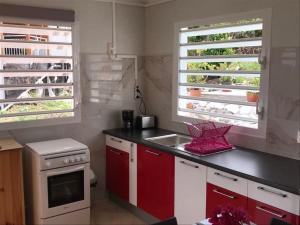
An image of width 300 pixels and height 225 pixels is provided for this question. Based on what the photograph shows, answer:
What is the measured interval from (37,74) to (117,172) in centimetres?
133

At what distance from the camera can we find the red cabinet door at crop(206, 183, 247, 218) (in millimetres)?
2339

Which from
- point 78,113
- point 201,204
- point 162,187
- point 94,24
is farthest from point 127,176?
point 94,24

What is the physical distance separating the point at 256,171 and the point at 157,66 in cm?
193

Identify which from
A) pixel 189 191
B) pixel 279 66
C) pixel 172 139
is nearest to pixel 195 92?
pixel 172 139

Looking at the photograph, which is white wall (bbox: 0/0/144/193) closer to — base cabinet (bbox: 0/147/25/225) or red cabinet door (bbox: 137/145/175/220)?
A: base cabinet (bbox: 0/147/25/225)

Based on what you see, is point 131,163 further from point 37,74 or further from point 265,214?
point 265,214

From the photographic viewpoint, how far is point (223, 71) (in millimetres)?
3041

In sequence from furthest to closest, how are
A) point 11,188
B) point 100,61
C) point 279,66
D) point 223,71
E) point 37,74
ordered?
point 100,61 → point 37,74 → point 223,71 → point 11,188 → point 279,66

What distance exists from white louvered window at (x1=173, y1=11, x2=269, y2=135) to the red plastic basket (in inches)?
8.3

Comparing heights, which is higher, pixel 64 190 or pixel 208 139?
pixel 208 139

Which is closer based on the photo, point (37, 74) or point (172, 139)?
point (37, 74)

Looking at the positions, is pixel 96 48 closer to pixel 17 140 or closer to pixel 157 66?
pixel 157 66

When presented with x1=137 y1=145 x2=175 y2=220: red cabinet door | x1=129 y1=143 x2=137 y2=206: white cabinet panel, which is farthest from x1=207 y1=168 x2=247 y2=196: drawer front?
x1=129 y1=143 x2=137 y2=206: white cabinet panel

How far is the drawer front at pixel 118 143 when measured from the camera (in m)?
3.42
